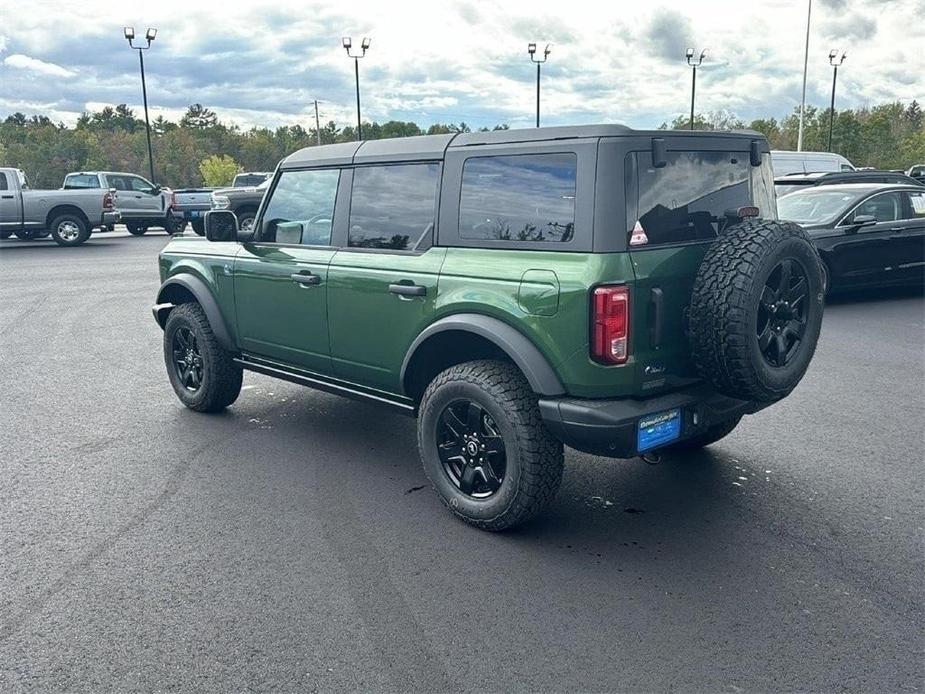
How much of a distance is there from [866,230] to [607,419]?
8826mm

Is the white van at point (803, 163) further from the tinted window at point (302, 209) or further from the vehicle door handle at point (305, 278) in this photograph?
the vehicle door handle at point (305, 278)

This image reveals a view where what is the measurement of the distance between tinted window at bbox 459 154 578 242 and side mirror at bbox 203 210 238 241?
6.69ft

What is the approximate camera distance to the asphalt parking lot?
9.60ft

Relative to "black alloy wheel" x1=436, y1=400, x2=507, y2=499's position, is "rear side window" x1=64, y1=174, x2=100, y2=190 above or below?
above

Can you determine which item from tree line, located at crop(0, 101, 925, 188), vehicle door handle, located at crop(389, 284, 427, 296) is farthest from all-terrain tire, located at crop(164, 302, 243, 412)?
tree line, located at crop(0, 101, 925, 188)

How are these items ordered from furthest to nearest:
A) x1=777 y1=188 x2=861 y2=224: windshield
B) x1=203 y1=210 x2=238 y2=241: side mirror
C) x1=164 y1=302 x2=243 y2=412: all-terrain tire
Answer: x1=777 y1=188 x2=861 y2=224: windshield → x1=164 y1=302 x2=243 y2=412: all-terrain tire → x1=203 y1=210 x2=238 y2=241: side mirror

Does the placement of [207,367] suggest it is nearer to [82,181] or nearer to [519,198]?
[519,198]

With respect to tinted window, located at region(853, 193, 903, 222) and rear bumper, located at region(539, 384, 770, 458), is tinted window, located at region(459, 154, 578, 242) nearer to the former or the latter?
rear bumper, located at region(539, 384, 770, 458)

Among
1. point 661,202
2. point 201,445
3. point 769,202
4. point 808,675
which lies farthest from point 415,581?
point 769,202

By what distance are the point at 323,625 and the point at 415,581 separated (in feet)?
1.62

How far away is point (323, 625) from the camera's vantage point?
3.19m

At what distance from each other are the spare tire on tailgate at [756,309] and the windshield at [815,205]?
290 inches

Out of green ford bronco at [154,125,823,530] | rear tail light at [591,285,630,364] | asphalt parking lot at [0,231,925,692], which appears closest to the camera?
asphalt parking lot at [0,231,925,692]

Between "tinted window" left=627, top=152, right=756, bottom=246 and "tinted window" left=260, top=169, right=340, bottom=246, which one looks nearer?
"tinted window" left=627, top=152, right=756, bottom=246
